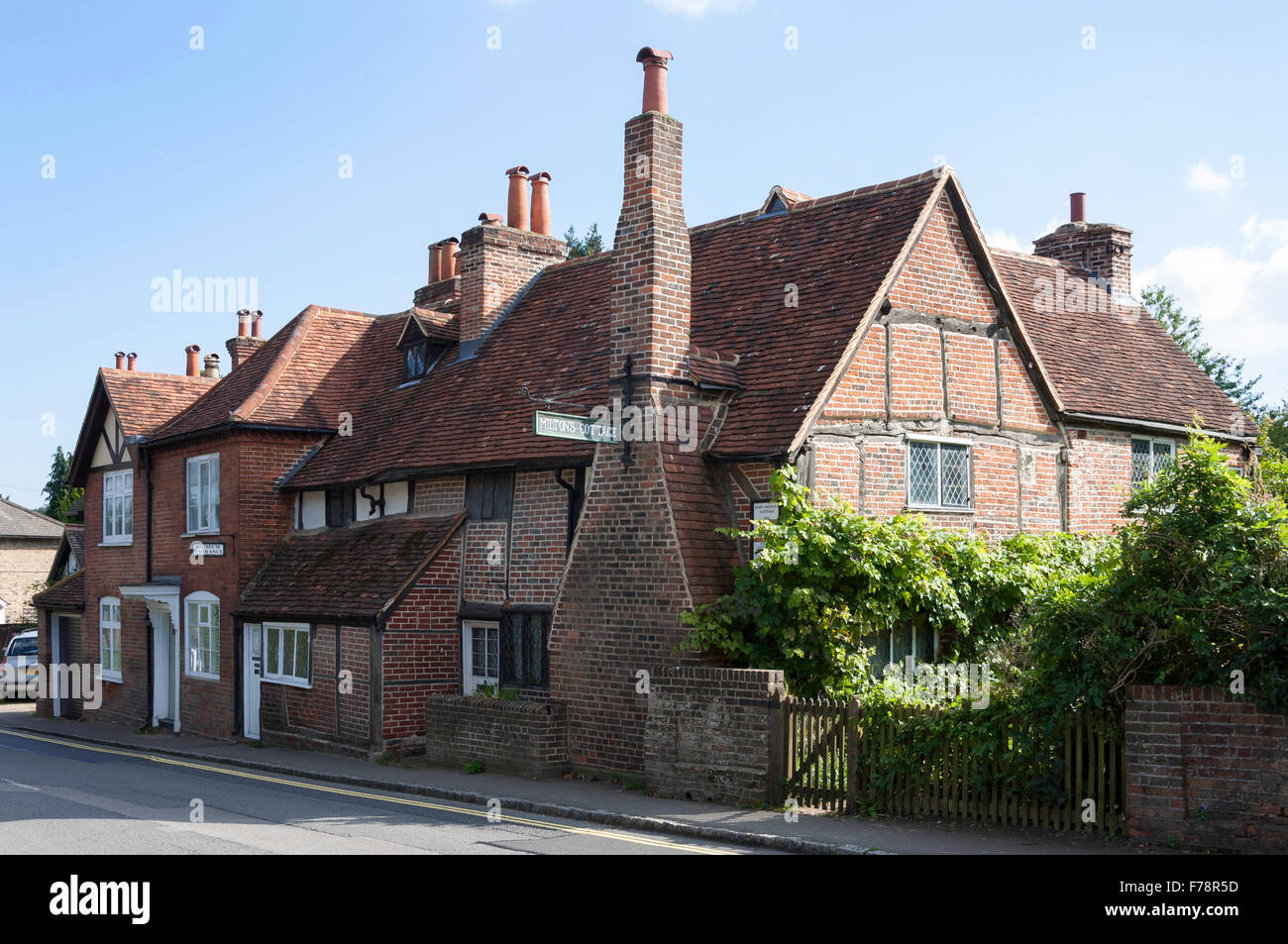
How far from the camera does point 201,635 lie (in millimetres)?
24562

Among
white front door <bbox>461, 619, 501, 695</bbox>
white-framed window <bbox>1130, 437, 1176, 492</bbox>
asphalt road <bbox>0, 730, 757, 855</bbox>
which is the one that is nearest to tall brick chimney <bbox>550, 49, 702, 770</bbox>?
asphalt road <bbox>0, 730, 757, 855</bbox>

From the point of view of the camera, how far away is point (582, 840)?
12.2m

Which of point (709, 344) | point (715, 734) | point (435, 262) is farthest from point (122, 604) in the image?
point (715, 734)

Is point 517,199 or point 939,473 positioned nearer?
point 939,473

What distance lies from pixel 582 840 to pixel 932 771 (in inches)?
139

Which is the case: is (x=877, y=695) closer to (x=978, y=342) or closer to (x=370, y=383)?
(x=978, y=342)

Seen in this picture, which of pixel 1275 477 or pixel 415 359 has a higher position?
pixel 415 359

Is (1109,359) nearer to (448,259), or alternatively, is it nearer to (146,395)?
(448,259)

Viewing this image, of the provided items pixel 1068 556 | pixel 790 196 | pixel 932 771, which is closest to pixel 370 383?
pixel 790 196

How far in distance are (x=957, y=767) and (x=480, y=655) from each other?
9.11 metres

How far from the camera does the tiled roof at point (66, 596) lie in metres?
30.5

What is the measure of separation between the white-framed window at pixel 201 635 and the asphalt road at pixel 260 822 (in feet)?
18.4

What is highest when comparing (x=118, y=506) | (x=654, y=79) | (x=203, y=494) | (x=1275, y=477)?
(x=654, y=79)

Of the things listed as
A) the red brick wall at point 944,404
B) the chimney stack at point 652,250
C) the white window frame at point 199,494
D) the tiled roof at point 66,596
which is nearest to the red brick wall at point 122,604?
the tiled roof at point 66,596
